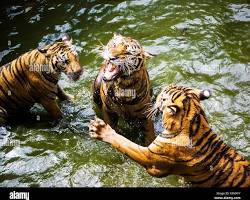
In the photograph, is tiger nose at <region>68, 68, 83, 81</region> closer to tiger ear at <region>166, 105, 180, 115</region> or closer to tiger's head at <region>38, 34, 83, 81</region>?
tiger's head at <region>38, 34, 83, 81</region>

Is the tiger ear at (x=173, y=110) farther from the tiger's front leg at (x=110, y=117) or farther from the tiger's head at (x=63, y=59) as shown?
the tiger's head at (x=63, y=59)

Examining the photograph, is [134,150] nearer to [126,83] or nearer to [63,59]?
[126,83]

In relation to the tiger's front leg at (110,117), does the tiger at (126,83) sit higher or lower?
higher

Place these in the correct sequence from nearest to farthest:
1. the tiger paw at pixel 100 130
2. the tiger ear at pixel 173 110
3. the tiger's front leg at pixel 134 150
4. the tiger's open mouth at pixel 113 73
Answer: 1. the tiger ear at pixel 173 110
2. the tiger's front leg at pixel 134 150
3. the tiger paw at pixel 100 130
4. the tiger's open mouth at pixel 113 73

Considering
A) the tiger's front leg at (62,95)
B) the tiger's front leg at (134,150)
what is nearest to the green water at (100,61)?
the tiger's front leg at (62,95)

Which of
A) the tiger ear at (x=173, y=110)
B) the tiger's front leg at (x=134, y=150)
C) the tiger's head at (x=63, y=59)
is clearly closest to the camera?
the tiger ear at (x=173, y=110)

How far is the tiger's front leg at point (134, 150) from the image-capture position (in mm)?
3887

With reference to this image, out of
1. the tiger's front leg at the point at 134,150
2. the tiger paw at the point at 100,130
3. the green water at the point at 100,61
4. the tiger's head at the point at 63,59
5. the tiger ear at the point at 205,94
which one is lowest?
the green water at the point at 100,61

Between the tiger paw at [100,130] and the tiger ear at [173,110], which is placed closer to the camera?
the tiger ear at [173,110]

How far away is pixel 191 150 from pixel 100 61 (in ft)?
10.9

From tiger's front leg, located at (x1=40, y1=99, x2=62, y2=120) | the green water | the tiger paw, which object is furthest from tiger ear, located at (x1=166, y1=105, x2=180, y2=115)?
tiger's front leg, located at (x1=40, y1=99, x2=62, y2=120)

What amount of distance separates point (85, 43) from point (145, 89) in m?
2.84

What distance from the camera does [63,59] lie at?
16.5 feet

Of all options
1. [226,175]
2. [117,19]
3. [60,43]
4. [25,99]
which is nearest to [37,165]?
[25,99]
